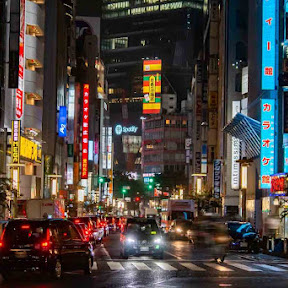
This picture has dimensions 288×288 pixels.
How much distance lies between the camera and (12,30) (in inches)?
1907

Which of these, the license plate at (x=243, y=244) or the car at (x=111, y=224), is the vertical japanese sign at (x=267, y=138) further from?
the car at (x=111, y=224)

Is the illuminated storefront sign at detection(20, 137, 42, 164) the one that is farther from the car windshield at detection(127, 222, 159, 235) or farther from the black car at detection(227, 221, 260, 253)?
the car windshield at detection(127, 222, 159, 235)

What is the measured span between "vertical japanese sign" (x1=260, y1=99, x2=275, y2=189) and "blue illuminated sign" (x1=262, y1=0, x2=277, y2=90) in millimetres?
1386

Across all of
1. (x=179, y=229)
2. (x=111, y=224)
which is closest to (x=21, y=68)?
(x=179, y=229)

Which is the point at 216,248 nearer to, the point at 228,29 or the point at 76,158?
the point at 228,29

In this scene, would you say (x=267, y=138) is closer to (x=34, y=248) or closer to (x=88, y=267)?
(x=88, y=267)

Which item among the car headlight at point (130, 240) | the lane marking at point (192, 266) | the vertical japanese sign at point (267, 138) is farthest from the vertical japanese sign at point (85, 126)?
the lane marking at point (192, 266)

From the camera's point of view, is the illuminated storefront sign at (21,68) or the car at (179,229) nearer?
the illuminated storefront sign at (21,68)

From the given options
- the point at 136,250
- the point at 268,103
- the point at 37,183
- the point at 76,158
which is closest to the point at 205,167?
the point at 76,158

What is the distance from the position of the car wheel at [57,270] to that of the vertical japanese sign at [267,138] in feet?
114

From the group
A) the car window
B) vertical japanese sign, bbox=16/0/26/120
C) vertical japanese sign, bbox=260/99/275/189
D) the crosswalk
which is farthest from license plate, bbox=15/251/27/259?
vertical japanese sign, bbox=260/99/275/189

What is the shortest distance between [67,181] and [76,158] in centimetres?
866

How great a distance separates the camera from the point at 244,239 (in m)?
38.8

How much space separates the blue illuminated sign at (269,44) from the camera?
174 ft
